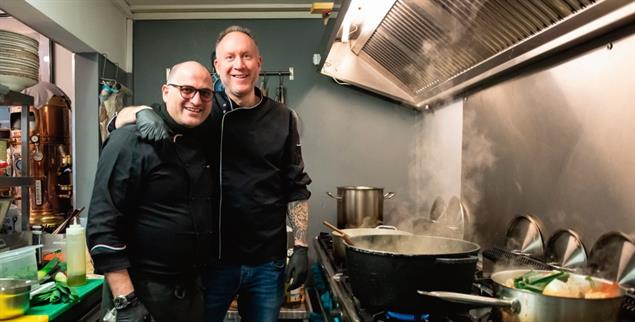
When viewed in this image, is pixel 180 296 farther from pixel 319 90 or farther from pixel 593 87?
pixel 319 90

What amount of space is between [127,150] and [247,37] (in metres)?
0.60

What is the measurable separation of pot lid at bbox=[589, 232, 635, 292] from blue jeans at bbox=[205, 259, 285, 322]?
1.09 metres

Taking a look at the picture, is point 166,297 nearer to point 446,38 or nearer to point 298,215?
Result: point 298,215

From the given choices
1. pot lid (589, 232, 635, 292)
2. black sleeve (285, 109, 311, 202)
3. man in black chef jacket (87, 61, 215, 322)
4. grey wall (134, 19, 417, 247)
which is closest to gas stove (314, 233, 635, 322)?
pot lid (589, 232, 635, 292)

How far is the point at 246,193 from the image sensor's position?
1659 millimetres

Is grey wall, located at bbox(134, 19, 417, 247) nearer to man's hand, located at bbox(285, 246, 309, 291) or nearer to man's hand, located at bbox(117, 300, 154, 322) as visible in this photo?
man's hand, located at bbox(285, 246, 309, 291)

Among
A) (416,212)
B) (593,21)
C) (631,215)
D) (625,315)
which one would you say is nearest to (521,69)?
(593,21)

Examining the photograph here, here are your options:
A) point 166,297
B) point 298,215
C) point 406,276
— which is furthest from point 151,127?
point 406,276

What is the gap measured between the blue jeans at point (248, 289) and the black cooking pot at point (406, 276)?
0.51m

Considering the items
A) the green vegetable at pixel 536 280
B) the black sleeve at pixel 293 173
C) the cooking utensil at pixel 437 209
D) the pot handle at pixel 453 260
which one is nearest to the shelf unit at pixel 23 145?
the black sleeve at pixel 293 173

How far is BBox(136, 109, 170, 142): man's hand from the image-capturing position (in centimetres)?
135

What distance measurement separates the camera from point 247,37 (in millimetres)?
1635

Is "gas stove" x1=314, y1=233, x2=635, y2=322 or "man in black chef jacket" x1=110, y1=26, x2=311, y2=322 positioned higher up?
"man in black chef jacket" x1=110, y1=26, x2=311, y2=322

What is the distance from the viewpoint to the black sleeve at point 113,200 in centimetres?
129
